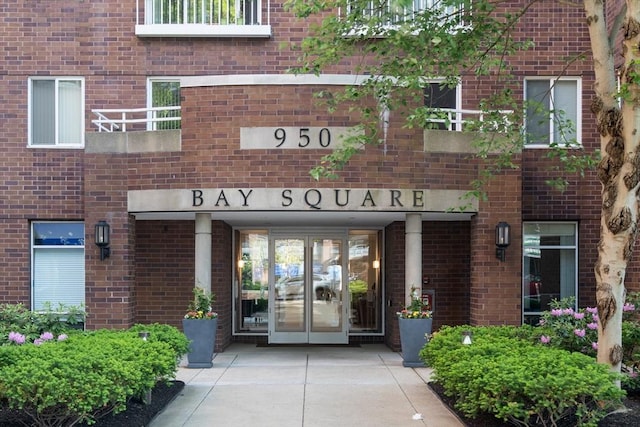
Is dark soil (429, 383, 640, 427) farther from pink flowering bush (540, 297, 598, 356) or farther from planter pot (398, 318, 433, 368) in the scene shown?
planter pot (398, 318, 433, 368)

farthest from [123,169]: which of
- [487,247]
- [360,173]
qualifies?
[487,247]

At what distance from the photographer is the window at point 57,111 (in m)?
14.5

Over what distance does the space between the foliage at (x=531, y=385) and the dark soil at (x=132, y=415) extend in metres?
3.64

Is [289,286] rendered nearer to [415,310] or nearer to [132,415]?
[415,310]

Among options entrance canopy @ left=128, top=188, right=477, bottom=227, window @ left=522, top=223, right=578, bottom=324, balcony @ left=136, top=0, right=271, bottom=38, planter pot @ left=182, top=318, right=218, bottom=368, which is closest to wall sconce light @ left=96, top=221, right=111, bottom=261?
entrance canopy @ left=128, top=188, right=477, bottom=227

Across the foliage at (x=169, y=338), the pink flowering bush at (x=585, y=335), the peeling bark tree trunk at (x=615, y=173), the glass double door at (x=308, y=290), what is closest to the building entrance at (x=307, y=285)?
the glass double door at (x=308, y=290)

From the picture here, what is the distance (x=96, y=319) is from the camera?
1291 centimetres

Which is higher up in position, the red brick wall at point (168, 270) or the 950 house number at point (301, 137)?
the 950 house number at point (301, 137)

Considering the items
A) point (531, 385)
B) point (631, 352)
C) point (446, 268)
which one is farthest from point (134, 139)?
point (631, 352)

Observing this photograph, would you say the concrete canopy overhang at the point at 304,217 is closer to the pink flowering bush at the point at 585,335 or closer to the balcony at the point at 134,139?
the balcony at the point at 134,139

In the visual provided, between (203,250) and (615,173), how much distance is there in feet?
24.5

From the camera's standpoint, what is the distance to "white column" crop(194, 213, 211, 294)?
1294 centimetres

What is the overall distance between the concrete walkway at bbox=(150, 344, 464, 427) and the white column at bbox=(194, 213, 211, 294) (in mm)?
1560

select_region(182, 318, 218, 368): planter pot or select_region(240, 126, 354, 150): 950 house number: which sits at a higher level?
select_region(240, 126, 354, 150): 950 house number
